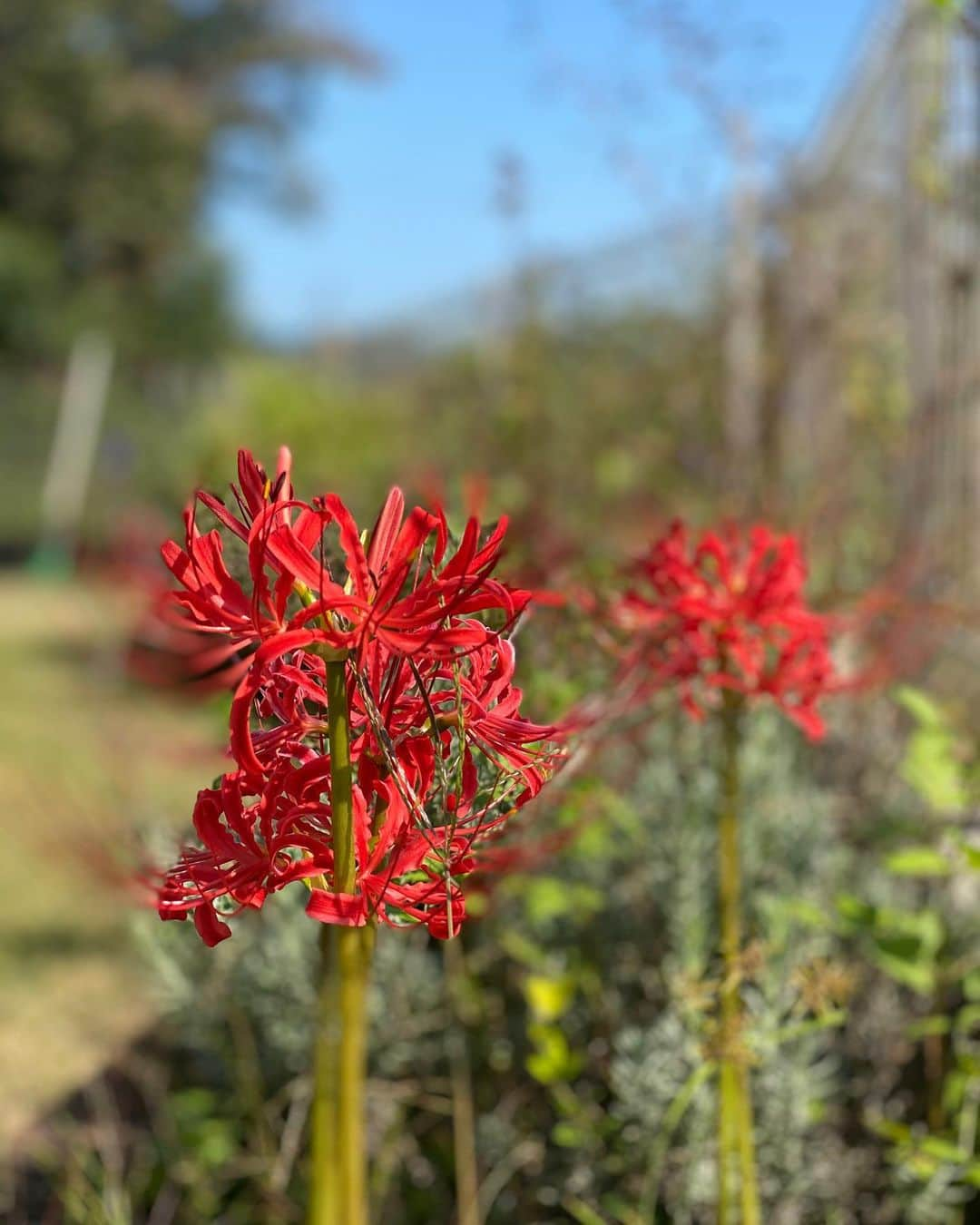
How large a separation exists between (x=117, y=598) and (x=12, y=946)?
2266 mm

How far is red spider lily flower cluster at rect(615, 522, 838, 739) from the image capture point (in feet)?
3.67

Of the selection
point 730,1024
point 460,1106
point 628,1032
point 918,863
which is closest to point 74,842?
point 460,1106

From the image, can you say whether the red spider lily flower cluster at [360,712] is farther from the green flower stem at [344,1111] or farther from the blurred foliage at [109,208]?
the blurred foliage at [109,208]

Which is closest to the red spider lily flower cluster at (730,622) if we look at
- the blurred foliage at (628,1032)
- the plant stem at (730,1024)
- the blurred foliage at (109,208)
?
the plant stem at (730,1024)

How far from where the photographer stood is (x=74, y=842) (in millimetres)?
1836

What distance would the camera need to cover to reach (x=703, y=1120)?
1.61 meters

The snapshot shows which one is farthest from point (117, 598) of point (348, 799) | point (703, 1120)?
point (348, 799)

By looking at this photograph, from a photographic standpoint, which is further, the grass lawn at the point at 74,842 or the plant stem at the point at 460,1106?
the grass lawn at the point at 74,842

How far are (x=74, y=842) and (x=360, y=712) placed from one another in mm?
1240

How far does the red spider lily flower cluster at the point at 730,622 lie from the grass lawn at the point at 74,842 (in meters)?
0.66

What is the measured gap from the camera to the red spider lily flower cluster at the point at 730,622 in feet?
3.67

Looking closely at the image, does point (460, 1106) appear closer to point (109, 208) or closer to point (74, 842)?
point (74, 842)

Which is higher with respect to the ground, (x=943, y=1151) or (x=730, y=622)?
(x=730, y=622)

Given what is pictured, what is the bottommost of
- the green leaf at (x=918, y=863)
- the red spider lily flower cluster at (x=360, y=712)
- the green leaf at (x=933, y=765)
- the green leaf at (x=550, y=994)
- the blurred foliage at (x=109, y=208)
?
the green leaf at (x=550, y=994)
